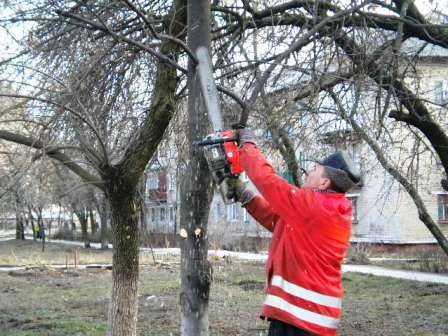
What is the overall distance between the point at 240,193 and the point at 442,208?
28.5 metres

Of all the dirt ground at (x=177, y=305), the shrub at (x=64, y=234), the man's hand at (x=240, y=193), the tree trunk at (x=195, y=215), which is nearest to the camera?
the man's hand at (x=240, y=193)

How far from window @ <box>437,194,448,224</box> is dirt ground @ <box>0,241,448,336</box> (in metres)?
13.2

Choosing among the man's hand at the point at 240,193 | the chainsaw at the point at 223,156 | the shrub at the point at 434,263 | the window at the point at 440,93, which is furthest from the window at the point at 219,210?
the chainsaw at the point at 223,156

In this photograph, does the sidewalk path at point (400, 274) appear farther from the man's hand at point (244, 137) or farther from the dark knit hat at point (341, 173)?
the man's hand at point (244, 137)

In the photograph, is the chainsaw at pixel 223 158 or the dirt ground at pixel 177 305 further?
the dirt ground at pixel 177 305

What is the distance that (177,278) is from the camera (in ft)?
59.0

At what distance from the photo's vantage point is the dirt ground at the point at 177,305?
1006cm

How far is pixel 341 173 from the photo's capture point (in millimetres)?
3320

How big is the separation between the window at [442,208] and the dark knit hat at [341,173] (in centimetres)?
2735

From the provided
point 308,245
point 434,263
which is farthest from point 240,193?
point 434,263

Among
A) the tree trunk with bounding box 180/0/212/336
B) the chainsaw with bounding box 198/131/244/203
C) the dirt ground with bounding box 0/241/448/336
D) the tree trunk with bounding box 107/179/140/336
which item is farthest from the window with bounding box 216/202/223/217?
the chainsaw with bounding box 198/131/244/203

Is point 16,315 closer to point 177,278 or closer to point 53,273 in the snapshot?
point 177,278

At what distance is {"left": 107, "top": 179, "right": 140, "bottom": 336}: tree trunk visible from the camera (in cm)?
760

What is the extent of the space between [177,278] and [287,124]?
12475 millimetres
